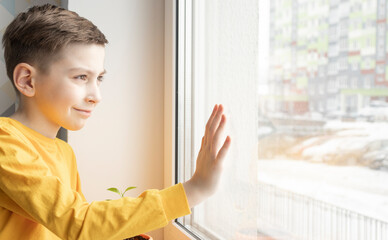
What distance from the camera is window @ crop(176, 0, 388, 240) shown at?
682mm

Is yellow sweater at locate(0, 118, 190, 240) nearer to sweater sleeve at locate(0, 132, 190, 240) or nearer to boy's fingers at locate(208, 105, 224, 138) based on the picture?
sweater sleeve at locate(0, 132, 190, 240)

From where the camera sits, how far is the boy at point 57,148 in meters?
0.66

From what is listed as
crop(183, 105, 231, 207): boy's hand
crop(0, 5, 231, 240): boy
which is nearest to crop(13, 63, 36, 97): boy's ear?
crop(0, 5, 231, 240): boy

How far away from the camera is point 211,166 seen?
0.70 metres

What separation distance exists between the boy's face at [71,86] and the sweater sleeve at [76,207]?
144 mm

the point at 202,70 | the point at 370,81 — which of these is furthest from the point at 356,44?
the point at 202,70

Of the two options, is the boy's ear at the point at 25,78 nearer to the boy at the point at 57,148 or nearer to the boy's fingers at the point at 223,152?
the boy at the point at 57,148

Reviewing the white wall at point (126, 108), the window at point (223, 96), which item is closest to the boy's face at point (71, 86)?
the window at point (223, 96)

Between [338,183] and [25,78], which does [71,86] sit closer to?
[25,78]

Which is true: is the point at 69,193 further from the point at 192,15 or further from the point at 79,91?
the point at 192,15

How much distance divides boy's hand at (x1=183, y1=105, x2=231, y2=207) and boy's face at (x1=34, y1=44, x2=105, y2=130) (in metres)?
0.28

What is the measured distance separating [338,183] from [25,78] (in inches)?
26.7

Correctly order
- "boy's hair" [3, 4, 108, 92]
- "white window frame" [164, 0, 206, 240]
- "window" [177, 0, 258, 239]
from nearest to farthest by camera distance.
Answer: "boy's hair" [3, 4, 108, 92], "window" [177, 0, 258, 239], "white window frame" [164, 0, 206, 240]

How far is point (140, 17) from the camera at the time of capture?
1.51 metres
